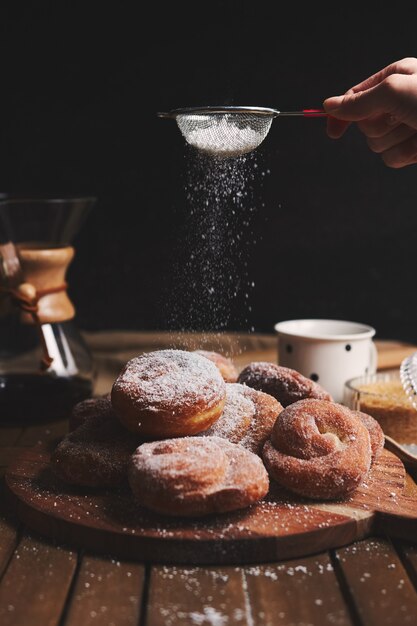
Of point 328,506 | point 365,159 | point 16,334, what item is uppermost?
point 365,159

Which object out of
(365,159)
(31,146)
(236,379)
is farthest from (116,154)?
(236,379)

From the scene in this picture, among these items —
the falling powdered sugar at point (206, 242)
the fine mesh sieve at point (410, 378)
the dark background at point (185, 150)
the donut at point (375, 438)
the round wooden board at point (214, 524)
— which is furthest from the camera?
the dark background at point (185, 150)

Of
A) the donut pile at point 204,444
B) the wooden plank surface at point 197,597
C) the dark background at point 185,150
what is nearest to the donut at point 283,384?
the donut pile at point 204,444

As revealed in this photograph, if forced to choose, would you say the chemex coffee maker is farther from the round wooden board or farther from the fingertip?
the fingertip

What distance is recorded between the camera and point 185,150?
1974 millimetres

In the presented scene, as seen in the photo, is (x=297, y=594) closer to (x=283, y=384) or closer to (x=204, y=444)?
(x=204, y=444)

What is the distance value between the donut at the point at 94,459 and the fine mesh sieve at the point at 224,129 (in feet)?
1.87

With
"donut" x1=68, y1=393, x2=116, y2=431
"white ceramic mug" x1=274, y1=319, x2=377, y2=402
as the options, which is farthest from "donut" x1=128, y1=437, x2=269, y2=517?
"white ceramic mug" x1=274, y1=319, x2=377, y2=402

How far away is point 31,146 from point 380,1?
3.48 feet

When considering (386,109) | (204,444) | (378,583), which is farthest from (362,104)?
(378,583)

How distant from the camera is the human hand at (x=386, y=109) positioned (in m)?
1.15

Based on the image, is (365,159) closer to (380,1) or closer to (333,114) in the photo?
(380,1)

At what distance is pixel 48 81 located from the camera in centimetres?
215

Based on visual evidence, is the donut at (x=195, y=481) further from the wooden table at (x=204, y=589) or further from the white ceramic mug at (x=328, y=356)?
the white ceramic mug at (x=328, y=356)
